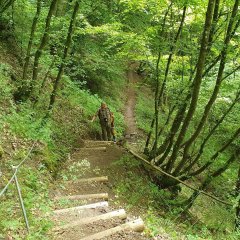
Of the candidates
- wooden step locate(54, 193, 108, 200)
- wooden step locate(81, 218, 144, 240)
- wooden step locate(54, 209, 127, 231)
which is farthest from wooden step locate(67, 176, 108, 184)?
wooden step locate(81, 218, 144, 240)

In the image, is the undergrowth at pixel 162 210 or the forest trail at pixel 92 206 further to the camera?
the undergrowth at pixel 162 210

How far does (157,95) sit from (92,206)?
18.9 ft

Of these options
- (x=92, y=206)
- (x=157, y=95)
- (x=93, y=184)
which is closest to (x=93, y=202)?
(x=92, y=206)

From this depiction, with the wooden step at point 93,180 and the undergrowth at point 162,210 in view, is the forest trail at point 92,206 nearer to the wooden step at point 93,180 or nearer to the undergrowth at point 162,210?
the wooden step at point 93,180

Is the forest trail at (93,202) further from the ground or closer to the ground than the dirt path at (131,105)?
closer to the ground

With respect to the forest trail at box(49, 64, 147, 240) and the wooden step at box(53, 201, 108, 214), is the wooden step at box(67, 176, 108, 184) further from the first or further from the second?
the wooden step at box(53, 201, 108, 214)

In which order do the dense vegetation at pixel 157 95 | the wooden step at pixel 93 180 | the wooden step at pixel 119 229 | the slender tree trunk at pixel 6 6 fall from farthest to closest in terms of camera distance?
1. the slender tree trunk at pixel 6 6
2. the wooden step at pixel 93 180
3. the dense vegetation at pixel 157 95
4. the wooden step at pixel 119 229

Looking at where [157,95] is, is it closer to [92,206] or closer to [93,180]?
[93,180]

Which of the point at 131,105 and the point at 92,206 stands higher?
the point at 131,105

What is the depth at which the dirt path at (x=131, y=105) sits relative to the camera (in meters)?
19.0

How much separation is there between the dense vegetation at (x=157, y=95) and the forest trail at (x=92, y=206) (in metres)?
0.41

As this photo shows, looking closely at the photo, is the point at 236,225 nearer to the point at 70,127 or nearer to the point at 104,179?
the point at 104,179

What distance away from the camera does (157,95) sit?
11.6 meters

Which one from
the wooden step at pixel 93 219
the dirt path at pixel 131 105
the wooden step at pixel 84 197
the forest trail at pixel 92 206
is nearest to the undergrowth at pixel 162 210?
the forest trail at pixel 92 206
